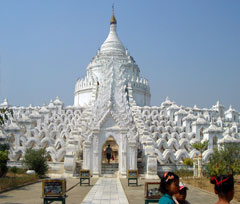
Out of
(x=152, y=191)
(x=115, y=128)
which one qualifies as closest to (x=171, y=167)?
(x=115, y=128)

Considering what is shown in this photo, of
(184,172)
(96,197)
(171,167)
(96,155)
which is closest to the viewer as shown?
(96,197)

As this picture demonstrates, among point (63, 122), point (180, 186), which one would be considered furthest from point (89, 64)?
point (180, 186)

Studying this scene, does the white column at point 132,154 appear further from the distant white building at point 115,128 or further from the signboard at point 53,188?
the signboard at point 53,188

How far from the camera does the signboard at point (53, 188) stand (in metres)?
9.39

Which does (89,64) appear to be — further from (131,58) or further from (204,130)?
(204,130)

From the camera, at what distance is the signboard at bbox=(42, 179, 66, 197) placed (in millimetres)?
9391

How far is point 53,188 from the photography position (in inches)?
372

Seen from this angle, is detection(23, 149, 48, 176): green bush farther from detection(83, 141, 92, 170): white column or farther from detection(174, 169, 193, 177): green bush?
detection(174, 169, 193, 177): green bush

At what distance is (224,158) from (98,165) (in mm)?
8412

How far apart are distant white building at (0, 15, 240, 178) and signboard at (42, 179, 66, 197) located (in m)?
12.0

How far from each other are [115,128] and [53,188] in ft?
45.0

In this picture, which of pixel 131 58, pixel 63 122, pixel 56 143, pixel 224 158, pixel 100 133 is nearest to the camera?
pixel 224 158

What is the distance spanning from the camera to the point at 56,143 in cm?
2912

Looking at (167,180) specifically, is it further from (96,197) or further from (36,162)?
(36,162)
